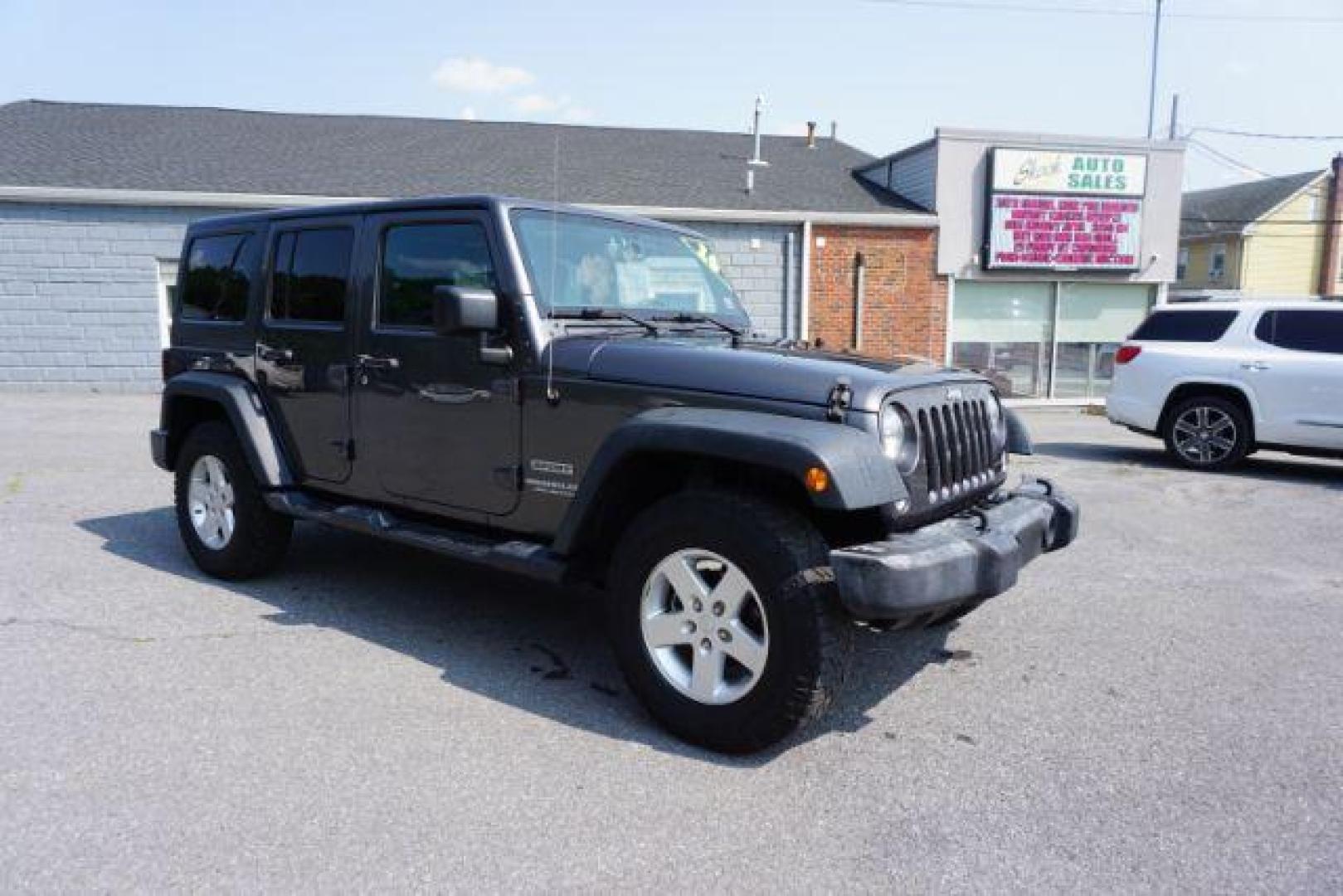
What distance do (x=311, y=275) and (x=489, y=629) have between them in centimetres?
202

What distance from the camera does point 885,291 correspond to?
1683 cm

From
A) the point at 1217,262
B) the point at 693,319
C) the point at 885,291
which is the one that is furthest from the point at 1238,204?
the point at 693,319

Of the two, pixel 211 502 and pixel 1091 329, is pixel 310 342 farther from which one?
pixel 1091 329

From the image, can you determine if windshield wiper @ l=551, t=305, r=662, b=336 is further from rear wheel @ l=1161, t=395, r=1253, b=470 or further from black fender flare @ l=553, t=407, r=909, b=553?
rear wheel @ l=1161, t=395, r=1253, b=470

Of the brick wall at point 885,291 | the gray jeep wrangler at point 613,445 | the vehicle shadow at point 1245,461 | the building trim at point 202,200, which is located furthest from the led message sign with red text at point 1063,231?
the gray jeep wrangler at point 613,445

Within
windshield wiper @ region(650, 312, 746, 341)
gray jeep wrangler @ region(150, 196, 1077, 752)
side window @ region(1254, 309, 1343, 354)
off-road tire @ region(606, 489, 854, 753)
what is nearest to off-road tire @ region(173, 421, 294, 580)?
gray jeep wrangler @ region(150, 196, 1077, 752)

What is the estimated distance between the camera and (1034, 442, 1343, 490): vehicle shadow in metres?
9.58

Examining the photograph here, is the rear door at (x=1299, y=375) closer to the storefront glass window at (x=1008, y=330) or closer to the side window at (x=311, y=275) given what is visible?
the storefront glass window at (x=1008, y=330)

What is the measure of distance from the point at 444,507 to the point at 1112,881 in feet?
9.68

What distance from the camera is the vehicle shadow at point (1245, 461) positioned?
9.58 meters

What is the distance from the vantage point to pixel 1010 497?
412 centimetres

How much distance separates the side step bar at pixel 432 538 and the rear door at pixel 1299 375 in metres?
8.41

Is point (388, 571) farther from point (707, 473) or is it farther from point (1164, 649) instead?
point (1164, 649)

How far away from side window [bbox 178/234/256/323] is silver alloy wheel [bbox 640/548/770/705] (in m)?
3.20
